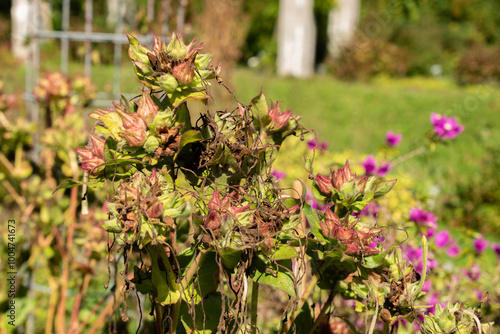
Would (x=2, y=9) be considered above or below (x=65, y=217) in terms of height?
above

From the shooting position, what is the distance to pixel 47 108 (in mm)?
1557

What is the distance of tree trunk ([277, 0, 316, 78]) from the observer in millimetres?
10109

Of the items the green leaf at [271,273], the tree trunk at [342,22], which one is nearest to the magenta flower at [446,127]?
the green leaf at [271,273]

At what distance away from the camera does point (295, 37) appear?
10.5 m

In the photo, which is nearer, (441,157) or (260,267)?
(260,267)

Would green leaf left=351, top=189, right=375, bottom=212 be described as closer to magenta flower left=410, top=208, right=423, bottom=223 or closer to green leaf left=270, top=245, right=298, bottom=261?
green leaf left=270, top=245, right=298, bottom=261

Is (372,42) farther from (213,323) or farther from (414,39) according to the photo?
(213,323)

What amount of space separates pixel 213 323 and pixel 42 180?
3.97 feet

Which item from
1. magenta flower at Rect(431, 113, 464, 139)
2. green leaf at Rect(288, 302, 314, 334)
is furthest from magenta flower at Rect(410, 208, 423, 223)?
green leaf at Rect(288, 302, 314, 334)

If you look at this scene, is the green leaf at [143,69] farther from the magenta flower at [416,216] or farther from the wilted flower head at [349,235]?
the magenta flower at [416,216]

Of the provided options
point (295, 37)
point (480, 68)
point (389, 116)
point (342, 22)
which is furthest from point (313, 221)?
point (342, 22)

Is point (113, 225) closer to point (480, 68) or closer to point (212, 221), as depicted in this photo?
point (212, 221)

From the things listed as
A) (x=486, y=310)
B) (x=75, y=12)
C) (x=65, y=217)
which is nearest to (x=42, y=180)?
(x=65, y=217)

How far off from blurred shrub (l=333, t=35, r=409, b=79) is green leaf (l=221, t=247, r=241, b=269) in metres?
10.3
